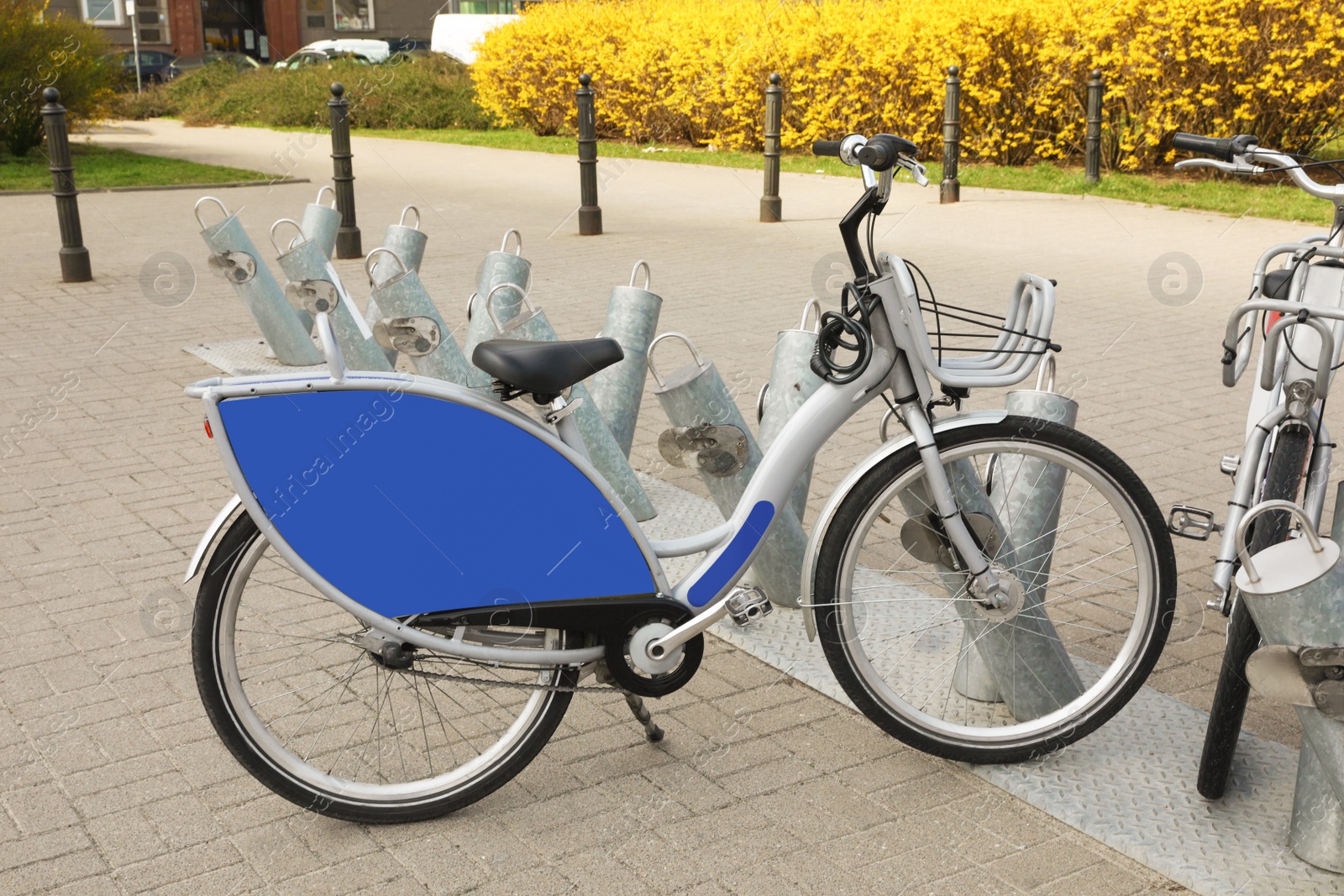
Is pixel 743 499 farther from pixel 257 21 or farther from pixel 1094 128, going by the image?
pixel 257 21

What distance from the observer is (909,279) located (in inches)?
119

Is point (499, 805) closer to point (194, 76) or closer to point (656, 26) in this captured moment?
point (656, 26)

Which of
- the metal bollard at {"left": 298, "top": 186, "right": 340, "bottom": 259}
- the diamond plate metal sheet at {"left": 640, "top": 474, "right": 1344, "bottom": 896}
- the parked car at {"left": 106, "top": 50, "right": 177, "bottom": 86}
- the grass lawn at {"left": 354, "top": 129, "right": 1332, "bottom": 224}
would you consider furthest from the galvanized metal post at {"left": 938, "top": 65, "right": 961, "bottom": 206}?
the parked car at {"left": 106, "top": 50, "right": 177, "bottom": 86}

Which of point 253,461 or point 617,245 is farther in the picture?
point 617,245

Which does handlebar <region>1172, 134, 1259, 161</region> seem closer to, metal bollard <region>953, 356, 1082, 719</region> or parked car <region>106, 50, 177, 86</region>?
metal bollard <region>953, 356, 1082, 719</region>

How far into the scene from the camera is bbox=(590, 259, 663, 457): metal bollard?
5.10 meters

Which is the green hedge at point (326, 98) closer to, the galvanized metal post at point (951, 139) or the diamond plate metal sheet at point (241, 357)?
the galvanized metal post at point (951, 139)

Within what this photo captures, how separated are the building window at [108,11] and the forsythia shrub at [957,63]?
89.8 feet

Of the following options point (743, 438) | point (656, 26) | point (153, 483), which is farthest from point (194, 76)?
point (743, 438)

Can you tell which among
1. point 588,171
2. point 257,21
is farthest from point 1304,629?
point 257,21

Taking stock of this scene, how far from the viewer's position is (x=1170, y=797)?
3.10m

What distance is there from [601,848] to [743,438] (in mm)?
1318

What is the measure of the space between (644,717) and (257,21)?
2041 inches

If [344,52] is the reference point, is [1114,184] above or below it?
below
